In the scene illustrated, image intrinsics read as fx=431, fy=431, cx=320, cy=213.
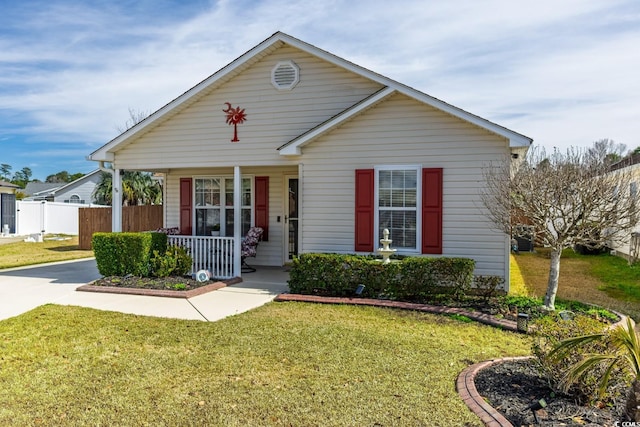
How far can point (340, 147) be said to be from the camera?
9.15 m

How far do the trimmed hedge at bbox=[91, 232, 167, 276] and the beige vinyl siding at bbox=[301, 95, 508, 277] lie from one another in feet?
11.6

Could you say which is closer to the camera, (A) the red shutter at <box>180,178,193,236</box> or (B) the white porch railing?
(B) the white porch railing

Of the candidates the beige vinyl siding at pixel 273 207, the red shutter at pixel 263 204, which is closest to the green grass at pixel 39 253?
the beige vinyl siding at pixel 273 207

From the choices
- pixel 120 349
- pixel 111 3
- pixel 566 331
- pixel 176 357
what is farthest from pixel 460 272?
pixel 111 3

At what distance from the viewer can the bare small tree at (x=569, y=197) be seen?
643cm

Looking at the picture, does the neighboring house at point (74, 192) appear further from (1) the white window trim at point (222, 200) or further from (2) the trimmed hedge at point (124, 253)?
(2) the trimmed hedge at point (124, 253)

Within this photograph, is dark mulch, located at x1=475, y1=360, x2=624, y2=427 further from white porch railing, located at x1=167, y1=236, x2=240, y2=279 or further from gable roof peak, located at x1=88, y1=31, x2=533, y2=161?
white porch railing, located at x1=167, y1=236, x2=240, y2=279

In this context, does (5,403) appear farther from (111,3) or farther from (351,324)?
(111,3)

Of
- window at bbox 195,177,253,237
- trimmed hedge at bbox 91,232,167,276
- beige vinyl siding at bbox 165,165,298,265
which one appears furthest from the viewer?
window at bbox 195,177,253,237

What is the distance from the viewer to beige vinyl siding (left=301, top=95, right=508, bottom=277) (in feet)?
27.0

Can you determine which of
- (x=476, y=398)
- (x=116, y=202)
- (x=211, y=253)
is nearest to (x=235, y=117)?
(x=211, y=253)

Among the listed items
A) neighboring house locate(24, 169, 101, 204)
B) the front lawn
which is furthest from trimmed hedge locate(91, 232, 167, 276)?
neighboring house locate(24, 169, 101, 204)

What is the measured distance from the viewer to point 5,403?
12.3 ft

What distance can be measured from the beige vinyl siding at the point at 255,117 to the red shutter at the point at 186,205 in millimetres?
1840
